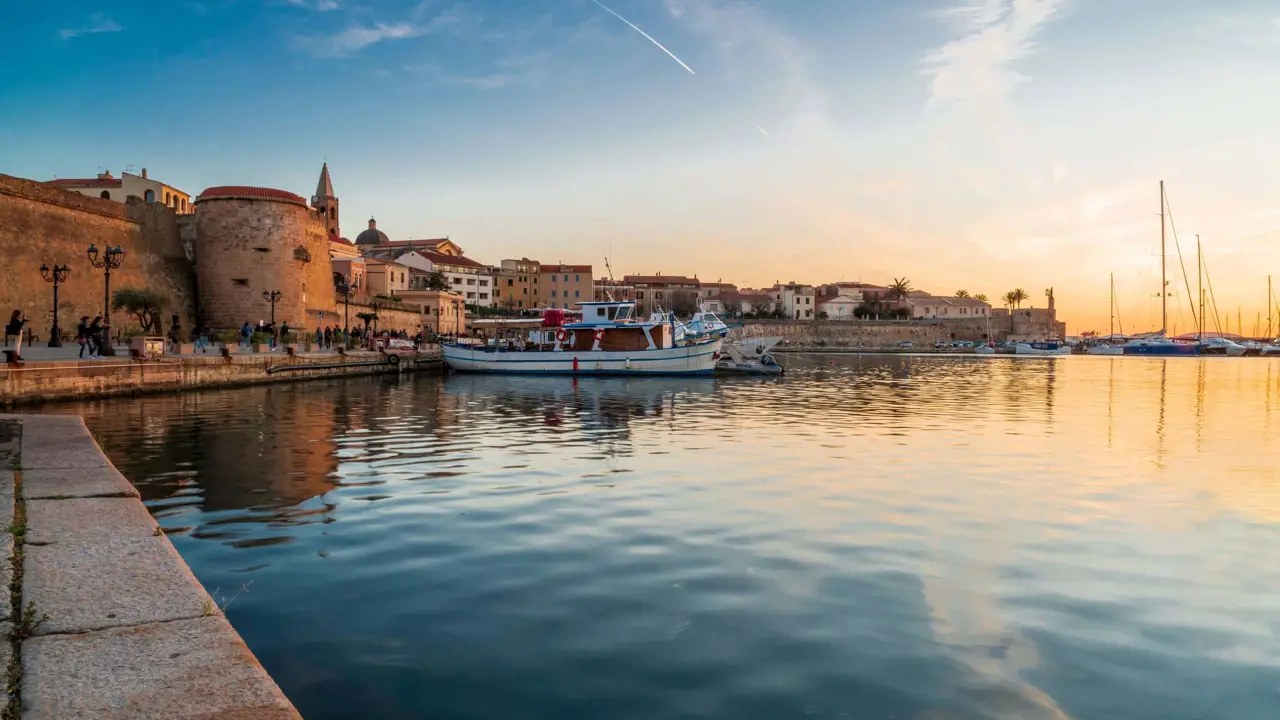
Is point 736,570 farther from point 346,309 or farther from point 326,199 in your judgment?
point 326,199

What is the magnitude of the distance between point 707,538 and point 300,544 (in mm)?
3165

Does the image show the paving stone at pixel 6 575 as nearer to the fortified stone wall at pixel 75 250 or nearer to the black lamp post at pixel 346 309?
the fortified stone wall at pixel 75 250

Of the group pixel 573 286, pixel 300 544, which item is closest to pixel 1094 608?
Result: pixel 300 544

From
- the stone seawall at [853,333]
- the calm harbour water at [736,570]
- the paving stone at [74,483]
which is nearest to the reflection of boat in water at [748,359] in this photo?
the calm harbour water at [736,570]

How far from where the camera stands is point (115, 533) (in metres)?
4.68

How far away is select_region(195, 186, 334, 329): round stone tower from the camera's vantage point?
3906 centimetres

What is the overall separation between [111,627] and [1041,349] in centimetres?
10021

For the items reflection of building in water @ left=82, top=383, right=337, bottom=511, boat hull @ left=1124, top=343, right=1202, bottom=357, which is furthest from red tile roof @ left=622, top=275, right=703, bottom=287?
reflection of building in water @ left=82, top=383, right=337, bottom=511

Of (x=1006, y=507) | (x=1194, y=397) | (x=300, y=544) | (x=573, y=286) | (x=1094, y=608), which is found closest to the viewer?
(x=1094, y=608)

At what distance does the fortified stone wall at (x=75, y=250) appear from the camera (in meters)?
28.7

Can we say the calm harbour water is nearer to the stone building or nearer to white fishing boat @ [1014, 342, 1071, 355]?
the stone building

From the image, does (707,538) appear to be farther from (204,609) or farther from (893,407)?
(893,407)

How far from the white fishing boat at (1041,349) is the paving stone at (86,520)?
89.1 m

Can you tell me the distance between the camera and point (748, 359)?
4222cm
